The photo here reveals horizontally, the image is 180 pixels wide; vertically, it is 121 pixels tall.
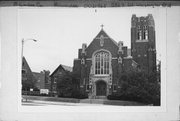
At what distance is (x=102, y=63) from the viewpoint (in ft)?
13.0

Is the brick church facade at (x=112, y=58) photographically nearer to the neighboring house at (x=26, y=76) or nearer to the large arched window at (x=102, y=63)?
the large arched window at (x=102, y=63)

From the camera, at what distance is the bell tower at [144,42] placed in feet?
12.7

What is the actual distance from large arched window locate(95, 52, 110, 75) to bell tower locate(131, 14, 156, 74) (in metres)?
0.40

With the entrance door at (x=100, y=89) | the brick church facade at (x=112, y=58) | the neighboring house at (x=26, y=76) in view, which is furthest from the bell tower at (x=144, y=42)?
the neighboring house at (x=26, y=76)

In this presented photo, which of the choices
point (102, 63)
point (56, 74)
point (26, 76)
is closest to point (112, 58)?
point (102, 63)

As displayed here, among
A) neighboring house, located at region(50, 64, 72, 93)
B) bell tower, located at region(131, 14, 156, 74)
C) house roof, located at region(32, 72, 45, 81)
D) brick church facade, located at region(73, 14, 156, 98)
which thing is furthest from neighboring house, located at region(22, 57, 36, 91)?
bell tower, located at region(131, 14, 156, 74)

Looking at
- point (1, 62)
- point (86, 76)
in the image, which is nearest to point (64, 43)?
point (86, 76)

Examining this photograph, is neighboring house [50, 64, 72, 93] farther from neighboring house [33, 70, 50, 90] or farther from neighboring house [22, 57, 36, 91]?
neighboring house [22, 57, 36, 91]

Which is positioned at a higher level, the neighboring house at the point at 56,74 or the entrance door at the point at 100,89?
the neighboring house at the point at 56,74

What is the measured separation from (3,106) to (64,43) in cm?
126

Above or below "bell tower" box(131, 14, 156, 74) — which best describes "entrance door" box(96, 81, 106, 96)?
below

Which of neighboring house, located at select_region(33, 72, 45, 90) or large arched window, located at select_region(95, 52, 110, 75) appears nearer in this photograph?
neighboring house, located at select_region(33, 72, 45, 90)

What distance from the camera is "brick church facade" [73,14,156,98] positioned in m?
3.88

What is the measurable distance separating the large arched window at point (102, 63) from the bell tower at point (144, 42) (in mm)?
402
